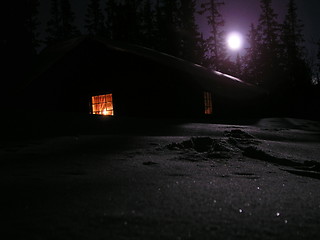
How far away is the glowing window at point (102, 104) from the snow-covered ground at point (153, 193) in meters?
10.4

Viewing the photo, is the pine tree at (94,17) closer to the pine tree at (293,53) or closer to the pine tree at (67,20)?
the pine tree at (67,20)

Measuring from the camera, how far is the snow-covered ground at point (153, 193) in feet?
3.59

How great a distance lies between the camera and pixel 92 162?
93.5 inches

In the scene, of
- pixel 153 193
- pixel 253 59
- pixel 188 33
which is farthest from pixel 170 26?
pixel 153 193

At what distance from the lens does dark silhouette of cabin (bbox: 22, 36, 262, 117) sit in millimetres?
11664

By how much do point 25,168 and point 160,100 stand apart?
10207 mm

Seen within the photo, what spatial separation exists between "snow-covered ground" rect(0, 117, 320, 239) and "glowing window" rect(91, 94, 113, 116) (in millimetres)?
10369

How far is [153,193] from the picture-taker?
1.55m

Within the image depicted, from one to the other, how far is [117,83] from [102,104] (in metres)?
1.88

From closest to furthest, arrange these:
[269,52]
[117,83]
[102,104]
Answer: [117,83]
[102,104]
[269,52]

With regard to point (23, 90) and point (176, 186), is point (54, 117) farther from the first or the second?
point (23, 90)

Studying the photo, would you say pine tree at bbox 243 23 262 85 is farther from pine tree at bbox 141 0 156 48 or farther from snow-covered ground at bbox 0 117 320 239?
snow-covered ground at bbox 0 117 320 239

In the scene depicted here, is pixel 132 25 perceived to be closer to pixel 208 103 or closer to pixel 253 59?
pixel 253 59

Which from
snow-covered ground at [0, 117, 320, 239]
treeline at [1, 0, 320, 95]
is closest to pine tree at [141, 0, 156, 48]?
treeline at [1, 0, 320, 95]
